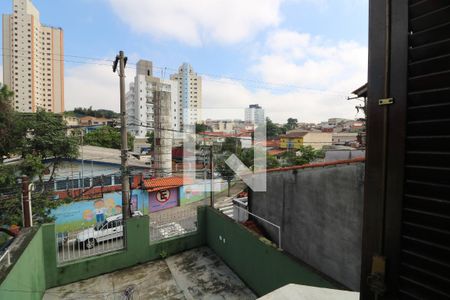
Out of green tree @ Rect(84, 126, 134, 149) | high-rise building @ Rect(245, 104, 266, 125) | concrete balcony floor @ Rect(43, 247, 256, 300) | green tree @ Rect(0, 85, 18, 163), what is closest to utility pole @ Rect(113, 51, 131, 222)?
concrete balcony floor @ Rect(43, 247, 256, 300)

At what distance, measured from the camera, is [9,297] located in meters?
3.73

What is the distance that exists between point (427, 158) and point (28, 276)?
637 cm

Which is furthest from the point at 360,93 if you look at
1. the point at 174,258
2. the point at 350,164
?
the point at 174,258

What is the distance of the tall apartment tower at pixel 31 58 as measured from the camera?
42516 mm

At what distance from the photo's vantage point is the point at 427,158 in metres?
0.87

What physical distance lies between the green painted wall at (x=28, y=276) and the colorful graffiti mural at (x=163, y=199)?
427 inches

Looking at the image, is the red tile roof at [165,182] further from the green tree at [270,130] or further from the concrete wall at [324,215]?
the green tree at [270,130]

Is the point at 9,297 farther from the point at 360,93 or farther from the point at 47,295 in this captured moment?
the point at 360,93

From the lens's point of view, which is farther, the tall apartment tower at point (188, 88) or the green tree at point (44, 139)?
the tall apartment tower at point (188, 88)

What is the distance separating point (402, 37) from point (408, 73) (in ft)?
0.46

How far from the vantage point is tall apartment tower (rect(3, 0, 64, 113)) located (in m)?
42.5

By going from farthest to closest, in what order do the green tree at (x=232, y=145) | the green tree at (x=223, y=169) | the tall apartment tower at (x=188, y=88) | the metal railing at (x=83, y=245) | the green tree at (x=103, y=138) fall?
the tall apartment tower at (x=188, y=88)
the green tree at (x=103, y=138)
the green tree at (x=232, y=145)
the green tree at (x=223, y=169)
the metal railing at (x=83, y=245)

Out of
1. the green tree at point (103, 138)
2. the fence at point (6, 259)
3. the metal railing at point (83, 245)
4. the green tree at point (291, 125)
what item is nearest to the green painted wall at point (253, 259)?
the metal railing at point (83, 245)

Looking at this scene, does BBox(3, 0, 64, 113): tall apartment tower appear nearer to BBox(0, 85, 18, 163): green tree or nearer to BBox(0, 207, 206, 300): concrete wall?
BBox(0, 85, 18, 163): green tree
